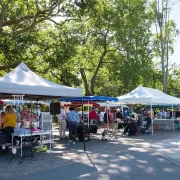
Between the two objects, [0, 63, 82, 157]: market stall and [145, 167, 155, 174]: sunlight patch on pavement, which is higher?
[0, 63, 82, 157]: market stall

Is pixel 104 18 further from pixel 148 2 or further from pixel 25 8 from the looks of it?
pixel 25 8

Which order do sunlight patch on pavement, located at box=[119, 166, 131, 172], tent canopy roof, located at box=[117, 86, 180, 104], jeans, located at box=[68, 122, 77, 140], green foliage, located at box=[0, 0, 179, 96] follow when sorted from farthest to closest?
green foliage, located at box=[0, 0, 179, 96] → tent canopy roof, located at box=[117, 86, 180, 104] → jeans, located at box=[68, 122, 77, 140] → sunlight patch on pavement, located at box=[119, 166, 131, 172]

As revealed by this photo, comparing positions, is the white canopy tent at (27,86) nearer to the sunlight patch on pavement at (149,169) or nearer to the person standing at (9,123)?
the person standing at (9,123)

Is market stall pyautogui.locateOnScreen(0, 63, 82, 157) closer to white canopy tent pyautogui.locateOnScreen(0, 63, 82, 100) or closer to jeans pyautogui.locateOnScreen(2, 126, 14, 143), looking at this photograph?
white canopy tent pyautogui.locateOnScreen(0, 63, 82, 100)

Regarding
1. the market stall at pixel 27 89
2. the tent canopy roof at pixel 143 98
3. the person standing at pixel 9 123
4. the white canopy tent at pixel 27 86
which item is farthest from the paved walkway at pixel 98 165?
the tent canopy roof at pixel 143 98

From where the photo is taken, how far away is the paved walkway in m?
6.86

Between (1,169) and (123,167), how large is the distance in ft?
10.7

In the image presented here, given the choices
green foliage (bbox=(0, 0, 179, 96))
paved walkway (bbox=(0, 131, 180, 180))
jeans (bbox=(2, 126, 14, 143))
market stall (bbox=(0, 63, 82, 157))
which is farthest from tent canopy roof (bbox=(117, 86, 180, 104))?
jeans (bbox=(2, 126, 14, 143))

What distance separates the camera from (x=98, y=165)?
805cm

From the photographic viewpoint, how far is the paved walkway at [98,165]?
686 cm

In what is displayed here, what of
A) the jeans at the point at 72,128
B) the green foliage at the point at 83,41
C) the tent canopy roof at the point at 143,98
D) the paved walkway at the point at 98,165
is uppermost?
the green foliage at the point at 83,41

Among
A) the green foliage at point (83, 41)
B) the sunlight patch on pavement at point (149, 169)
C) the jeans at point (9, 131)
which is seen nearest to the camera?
the sunlight patch on pavement at point (149, 169)

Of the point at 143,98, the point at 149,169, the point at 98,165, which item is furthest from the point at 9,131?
the point at 143,98

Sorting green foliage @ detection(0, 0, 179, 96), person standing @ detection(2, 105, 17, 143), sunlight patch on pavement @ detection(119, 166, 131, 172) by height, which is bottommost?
sunlight patch on pavement @ detection(119, 166, 131, 172)
